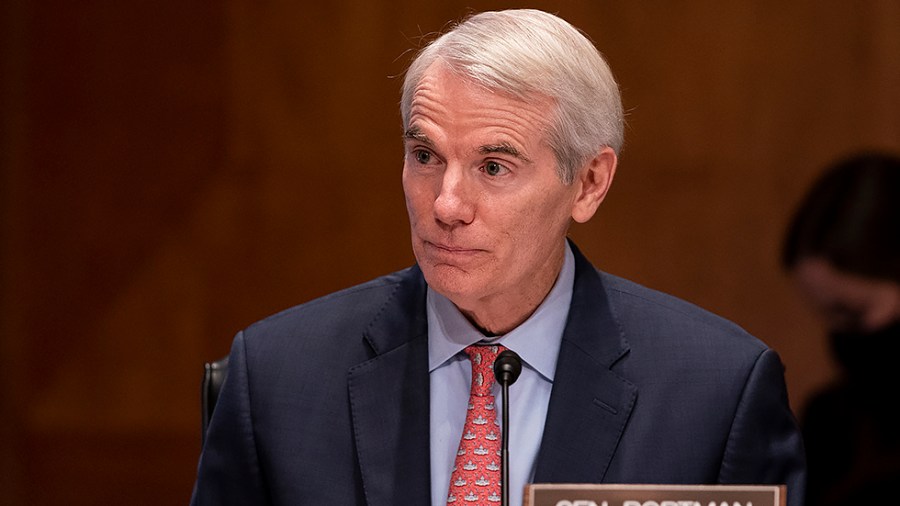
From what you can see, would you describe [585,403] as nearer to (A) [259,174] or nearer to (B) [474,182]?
(B) [474,182]

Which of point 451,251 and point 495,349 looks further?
point 495,349

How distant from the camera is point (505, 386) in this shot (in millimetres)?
1672

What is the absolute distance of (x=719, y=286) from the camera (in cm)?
378

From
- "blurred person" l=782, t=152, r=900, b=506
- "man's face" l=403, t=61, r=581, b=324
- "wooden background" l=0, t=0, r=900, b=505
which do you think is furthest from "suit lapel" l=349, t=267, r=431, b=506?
"wooden background" l=0, t=0, r=900, b=505

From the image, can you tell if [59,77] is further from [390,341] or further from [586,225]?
[390,341]

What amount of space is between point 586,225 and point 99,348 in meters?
1.63

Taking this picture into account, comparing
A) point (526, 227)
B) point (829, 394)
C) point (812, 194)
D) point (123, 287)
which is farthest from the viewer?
point (123, 287)

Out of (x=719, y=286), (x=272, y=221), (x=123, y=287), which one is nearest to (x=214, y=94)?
(x=272, y=221)

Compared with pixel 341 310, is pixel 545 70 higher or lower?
higher

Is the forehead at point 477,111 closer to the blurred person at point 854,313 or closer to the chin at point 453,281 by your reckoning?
the chin at point 453,281

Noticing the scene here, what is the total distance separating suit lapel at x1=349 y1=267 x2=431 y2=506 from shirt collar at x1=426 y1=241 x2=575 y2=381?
21 mm

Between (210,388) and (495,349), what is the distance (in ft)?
1.90

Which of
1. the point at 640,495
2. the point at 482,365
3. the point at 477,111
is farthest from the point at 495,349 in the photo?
the point at 640,495

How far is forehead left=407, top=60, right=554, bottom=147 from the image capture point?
185 cm
